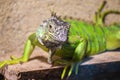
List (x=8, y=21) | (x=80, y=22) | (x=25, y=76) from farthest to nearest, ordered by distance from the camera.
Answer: (x=80, y=22) → (x=8, y=21) → (x=25, y=76)

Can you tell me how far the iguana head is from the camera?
1720 millimetres

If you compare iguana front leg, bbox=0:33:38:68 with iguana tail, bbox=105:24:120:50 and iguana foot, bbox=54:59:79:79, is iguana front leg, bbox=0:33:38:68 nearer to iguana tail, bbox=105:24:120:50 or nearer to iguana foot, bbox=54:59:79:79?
iguana foot, bbox=54:59:79:79

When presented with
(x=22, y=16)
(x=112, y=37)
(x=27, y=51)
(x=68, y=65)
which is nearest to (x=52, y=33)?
(x=68, y=65)

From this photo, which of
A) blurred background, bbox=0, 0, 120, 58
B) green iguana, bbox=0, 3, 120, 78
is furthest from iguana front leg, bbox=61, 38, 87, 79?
blurred background, bbox=0, 0, 120, 58

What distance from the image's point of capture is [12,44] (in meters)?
2.33

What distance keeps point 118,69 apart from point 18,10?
83 cm

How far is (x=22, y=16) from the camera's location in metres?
2.34

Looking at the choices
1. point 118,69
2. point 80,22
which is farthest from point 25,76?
point 80,22

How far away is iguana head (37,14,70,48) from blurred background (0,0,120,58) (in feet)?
2.00

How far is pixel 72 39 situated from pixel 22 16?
0.43 meters

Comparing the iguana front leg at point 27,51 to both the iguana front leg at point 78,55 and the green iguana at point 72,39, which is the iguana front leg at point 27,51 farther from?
the iguana front leg at point 78,55

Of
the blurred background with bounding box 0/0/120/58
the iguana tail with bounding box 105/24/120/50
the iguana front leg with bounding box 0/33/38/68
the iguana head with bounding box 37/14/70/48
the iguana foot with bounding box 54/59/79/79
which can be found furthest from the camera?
the iguana tail with bounding box 105/24/120/50

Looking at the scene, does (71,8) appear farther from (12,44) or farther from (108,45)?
(12,44)

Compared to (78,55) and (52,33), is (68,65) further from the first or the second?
(52,33)
